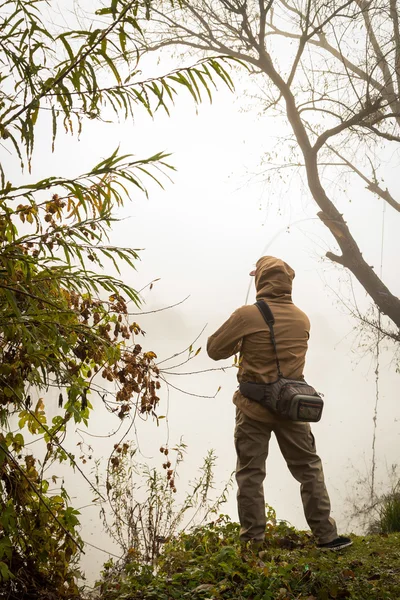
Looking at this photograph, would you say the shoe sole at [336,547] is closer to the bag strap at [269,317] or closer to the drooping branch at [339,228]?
the bag strap at [269,317]

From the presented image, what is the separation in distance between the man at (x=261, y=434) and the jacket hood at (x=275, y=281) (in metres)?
0.17

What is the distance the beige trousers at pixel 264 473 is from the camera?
11.8 ft

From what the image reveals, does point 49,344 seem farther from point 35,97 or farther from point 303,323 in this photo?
point 303,323

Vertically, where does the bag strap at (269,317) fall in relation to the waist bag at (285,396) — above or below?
above

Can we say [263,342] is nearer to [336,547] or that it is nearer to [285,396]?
[285,396]

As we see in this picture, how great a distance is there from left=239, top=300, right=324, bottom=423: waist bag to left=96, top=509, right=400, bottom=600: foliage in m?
0.88

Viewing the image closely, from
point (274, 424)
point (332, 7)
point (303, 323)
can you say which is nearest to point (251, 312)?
point (303, 323)

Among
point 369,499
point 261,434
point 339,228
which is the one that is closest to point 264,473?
point 261,434

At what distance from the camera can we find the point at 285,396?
3510mm

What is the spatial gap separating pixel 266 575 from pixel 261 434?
1.03 m

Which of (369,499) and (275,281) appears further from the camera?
(369,499)

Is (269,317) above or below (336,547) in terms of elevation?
above

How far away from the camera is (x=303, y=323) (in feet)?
12.8

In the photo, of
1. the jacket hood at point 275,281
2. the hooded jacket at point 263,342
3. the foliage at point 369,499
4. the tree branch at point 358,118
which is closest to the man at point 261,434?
the hooded jacket at point 263,342
